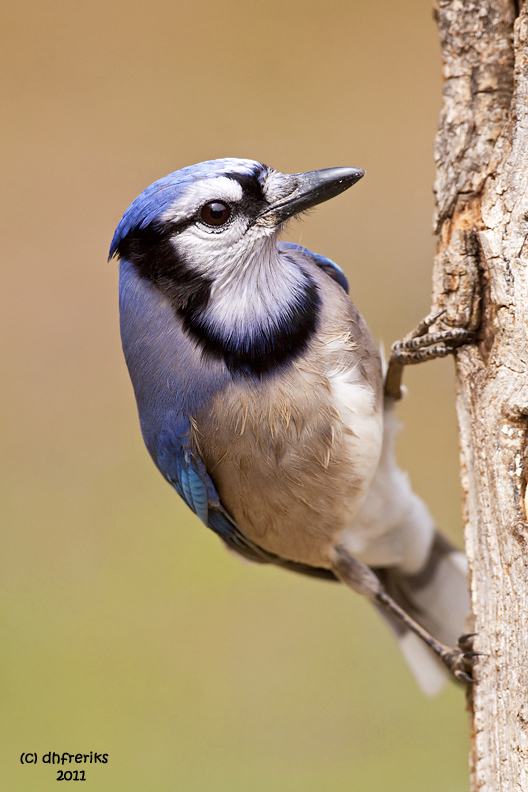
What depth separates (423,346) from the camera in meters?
2.25

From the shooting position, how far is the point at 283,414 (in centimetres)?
215

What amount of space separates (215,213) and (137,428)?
3.31m

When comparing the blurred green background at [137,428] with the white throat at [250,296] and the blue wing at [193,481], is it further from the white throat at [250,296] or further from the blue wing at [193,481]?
the white throat at [250,296]

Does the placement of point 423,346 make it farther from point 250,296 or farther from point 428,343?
point 250,296

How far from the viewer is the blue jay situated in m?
2.09

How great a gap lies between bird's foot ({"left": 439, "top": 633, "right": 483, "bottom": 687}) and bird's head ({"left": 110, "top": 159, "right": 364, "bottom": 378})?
3.32 ft

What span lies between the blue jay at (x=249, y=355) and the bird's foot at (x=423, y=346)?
0.04 ft

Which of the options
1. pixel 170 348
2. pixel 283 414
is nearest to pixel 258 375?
pixel 283 414

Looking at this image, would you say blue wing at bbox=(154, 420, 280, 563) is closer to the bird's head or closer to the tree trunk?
the bird's head

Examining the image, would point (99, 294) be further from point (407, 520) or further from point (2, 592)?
point (407, 520)

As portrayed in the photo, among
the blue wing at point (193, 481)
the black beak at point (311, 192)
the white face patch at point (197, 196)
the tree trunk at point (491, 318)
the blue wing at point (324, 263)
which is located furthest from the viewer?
the blue wing at point (324, 263)

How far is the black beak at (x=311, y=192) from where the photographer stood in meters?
2.14

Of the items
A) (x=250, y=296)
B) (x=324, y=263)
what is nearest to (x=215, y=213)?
(x=250, y=296)

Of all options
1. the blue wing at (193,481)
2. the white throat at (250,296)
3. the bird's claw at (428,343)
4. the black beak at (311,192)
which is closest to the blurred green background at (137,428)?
the blue wing at (193,481)
